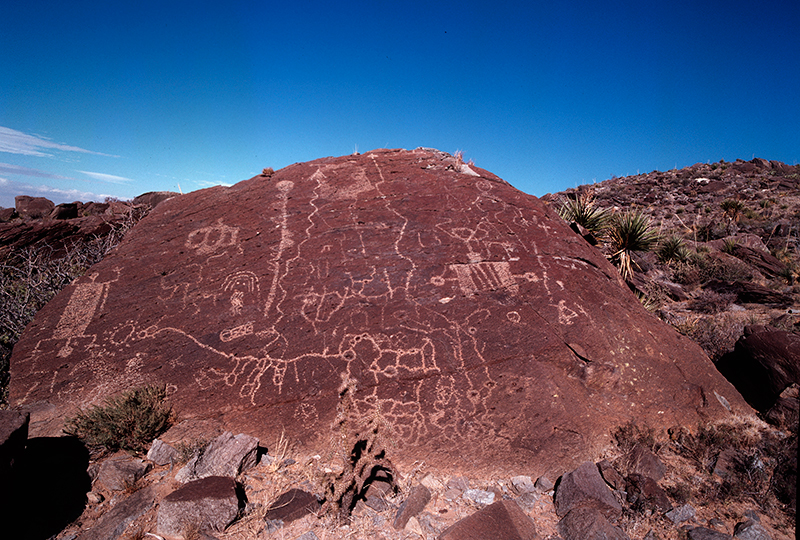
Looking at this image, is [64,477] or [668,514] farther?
[64,477]

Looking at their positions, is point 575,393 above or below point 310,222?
below

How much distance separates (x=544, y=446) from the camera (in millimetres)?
3367

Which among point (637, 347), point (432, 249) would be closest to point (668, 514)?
point (637, 347)

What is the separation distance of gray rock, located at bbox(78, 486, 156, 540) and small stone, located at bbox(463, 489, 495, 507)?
2466 millimetres

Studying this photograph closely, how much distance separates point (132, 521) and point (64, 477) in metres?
0.88

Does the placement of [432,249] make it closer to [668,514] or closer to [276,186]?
[276,186]

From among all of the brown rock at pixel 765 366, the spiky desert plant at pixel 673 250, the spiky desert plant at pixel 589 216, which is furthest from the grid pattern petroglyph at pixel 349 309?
the spiky desert plant at pixel 673 250

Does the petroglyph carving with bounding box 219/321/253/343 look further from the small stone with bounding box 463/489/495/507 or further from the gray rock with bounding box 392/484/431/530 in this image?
the small stone with bounding box 463/489/495/507

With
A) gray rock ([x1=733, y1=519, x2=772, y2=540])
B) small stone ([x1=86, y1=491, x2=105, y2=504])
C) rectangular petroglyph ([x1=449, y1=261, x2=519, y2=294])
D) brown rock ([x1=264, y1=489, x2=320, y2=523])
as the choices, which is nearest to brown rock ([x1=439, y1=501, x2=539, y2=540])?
brown rock ([x1=264, y1=489, x2=320, y2=523])

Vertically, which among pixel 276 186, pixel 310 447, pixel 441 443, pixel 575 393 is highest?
pixel 276 186

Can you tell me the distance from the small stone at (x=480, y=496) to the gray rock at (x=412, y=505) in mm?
324

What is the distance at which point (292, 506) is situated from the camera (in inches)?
112

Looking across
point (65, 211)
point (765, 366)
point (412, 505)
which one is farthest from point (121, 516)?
point (65, 211)

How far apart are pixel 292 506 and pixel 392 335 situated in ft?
5.63
